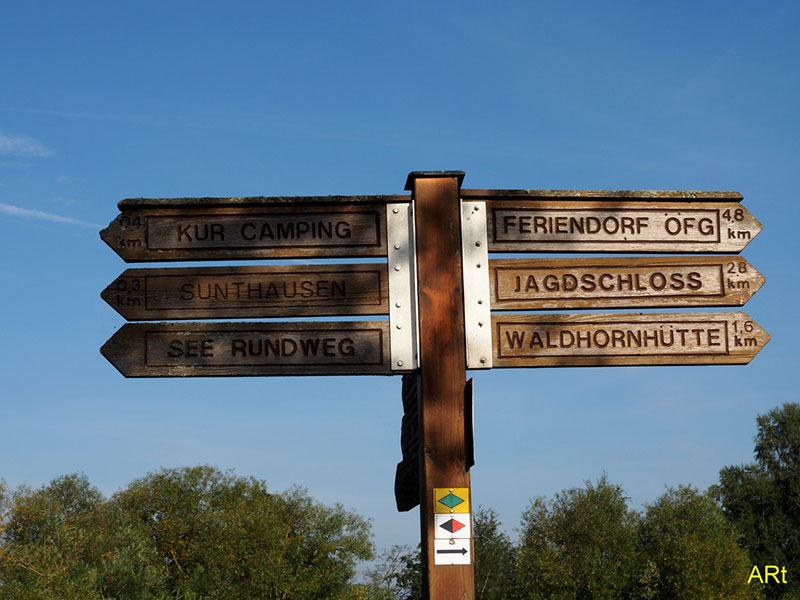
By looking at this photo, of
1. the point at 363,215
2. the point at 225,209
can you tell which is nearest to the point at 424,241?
the point at 363,215

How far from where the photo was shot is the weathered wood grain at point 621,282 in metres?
7.04

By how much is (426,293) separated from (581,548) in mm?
48927

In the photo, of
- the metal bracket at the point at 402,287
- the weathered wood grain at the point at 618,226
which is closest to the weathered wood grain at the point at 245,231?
the metal bracket at the point at 402,287

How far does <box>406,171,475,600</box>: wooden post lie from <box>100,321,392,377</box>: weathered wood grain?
0.38 m

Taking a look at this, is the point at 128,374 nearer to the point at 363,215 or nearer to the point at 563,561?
the point at 363,215

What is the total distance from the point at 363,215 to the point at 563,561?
47539mm

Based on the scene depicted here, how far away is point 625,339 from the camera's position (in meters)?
7.08

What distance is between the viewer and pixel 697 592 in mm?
48312

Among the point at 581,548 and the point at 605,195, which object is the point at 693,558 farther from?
the point at 605,195

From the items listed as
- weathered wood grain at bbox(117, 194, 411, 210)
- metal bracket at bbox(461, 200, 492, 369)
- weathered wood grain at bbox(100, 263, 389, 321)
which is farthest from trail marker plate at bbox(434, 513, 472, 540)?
weathered wood grain at bbox(117, 194, 411, 210)

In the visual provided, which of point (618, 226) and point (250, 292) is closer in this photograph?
point (250, 292)

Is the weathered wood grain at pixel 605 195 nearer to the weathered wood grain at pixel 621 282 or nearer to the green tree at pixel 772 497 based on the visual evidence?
the weathered wood grain at pixel 621 282

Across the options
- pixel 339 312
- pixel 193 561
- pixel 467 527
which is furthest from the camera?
pixel 193 561

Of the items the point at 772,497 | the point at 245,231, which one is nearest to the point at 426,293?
the point at 245,231
